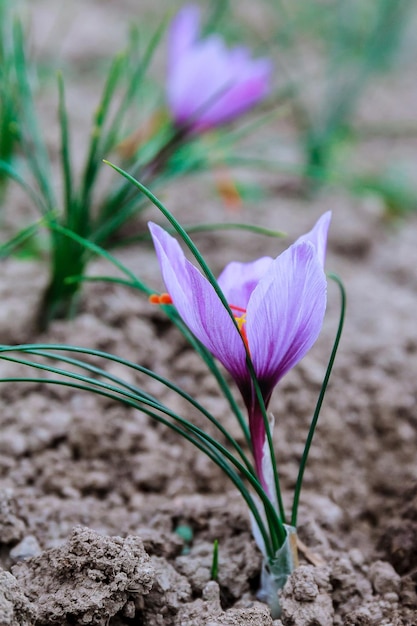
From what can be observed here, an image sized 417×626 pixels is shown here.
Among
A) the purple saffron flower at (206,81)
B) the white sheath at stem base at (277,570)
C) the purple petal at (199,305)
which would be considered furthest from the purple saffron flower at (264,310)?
the purple saffron flower at (206,81)

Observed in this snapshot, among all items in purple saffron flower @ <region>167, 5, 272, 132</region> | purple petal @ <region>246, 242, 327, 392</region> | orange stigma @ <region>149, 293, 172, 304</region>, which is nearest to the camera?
purple petal @ <region>246, 242, 327, 392</region>

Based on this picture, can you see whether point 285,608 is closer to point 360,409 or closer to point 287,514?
point 287,514

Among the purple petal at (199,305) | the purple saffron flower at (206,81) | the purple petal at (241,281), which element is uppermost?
the purple saffron flower at (206,81)

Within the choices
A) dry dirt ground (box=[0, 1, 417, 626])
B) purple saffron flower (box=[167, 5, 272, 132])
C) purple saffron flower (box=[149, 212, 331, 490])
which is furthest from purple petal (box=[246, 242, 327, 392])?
purple saffron flower (box=[167, 5, 272, 132])

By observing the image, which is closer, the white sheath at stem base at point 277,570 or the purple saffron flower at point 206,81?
the white sheath at stem base at point 277,570

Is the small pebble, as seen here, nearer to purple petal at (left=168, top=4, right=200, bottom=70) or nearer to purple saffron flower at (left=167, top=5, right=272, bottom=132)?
purple saffron flower at (left=167, top=5, right=272, bottom=132)

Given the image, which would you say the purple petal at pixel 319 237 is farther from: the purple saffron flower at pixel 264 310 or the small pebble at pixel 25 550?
the small pebble at pixel 25 550

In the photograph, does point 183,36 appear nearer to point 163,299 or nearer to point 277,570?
point 163,299

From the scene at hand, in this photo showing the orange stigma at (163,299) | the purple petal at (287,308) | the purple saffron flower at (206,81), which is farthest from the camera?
the purple saffron flower at (206,81)

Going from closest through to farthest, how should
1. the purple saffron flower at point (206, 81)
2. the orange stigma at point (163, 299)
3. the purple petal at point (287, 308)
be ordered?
the purple petal at point (287, 308) < the orange stigma at point (163, 299) < the purple saffron flower at point (206, 81)
